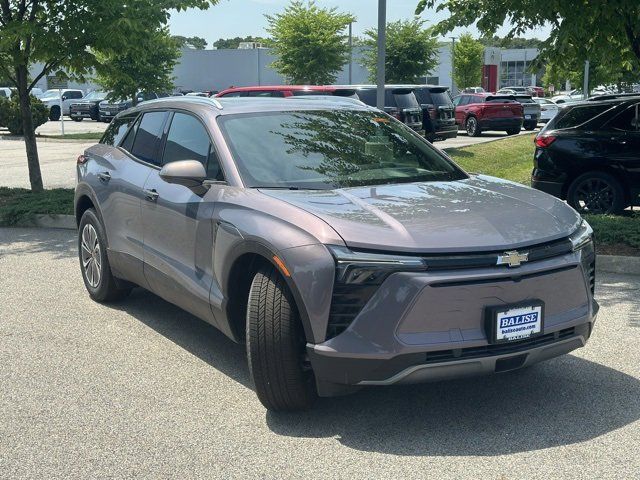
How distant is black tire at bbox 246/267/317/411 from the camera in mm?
4184

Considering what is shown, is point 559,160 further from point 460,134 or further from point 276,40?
point 276,40

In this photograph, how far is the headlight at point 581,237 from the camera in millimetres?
4397

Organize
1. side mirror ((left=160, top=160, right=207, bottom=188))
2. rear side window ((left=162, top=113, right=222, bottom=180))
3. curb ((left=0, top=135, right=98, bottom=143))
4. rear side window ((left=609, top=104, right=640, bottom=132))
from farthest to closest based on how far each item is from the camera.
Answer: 1. curb ((left=0, top=135, right=98, bottom=143))
2. rear side window ((left=609, top=104, right=640, bottom=132))
3. rear side window ((left=162, top=113, right=222, bottom=180))
4. side mirror ((left=160, top=160, right=207, bottom=188))

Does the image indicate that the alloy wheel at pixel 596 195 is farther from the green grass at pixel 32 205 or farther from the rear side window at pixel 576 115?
the green grass at pixel 32 205

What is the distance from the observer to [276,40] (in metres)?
36.2

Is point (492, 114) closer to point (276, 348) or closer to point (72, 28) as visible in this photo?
point (72, 28)

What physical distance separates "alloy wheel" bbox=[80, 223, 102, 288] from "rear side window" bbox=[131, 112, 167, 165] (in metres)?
0.89

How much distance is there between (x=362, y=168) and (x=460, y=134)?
91.6 ft

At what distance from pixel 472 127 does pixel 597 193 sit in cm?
2076

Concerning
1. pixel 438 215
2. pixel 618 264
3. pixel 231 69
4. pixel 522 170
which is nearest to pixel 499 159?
pixel 522 170

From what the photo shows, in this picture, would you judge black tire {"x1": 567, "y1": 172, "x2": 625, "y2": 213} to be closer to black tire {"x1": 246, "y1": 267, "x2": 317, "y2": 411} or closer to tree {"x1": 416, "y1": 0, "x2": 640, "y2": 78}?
tree {"x1": 416, "y1": 0, "x2": 640, "y2": 78}

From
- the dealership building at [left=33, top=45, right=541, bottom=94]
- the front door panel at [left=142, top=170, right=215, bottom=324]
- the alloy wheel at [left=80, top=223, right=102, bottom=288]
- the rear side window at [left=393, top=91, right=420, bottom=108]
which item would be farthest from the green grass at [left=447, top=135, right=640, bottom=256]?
the dealership building at [left=33, top=45, right=541, bottom=94]

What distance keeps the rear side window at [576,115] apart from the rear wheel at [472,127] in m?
19.9

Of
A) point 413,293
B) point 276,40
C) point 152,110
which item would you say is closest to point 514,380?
point 413,293
